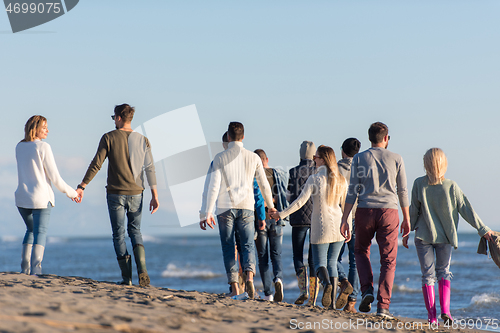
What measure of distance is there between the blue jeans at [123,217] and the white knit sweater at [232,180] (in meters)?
0.78

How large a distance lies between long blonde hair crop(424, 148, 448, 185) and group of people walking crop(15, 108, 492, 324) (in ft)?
0.04

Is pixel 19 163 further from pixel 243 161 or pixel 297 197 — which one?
pixel 297 197

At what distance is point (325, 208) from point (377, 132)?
3.57 ft

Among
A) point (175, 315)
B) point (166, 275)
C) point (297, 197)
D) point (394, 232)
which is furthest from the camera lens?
point (166, 275)

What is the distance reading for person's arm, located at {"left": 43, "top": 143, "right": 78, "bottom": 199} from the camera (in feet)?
17.0

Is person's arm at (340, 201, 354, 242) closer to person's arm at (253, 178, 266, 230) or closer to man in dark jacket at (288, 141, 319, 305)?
man in dark jacket at (288, 141, 319, 305)

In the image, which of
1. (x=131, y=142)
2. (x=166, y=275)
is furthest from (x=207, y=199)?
(x=166, y=275)

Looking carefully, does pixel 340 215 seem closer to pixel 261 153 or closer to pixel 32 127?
pixel 261 153

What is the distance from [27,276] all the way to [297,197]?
11.0 feet

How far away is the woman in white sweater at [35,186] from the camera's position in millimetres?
5137

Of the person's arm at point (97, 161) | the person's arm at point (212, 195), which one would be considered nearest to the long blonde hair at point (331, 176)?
the person's arm at point (212, 195)

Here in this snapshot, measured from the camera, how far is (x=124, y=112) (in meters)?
5.23

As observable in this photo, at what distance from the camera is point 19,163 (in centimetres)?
516

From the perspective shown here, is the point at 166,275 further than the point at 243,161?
Yes
